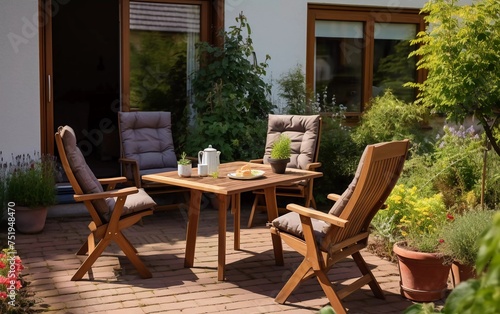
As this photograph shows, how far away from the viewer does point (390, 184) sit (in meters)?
4.25

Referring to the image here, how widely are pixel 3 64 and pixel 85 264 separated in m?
3.28

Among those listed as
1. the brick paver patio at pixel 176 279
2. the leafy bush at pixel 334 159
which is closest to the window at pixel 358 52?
the leafy bush at pixel 334 159

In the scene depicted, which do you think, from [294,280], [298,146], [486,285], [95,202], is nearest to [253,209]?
[298,146]

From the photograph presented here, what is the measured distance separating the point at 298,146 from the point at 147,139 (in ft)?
5.78

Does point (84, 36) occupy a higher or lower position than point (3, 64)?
higher

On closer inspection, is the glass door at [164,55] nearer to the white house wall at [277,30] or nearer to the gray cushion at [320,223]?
the white house wall at [277,30]

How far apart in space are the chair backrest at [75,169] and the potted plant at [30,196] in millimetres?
1714

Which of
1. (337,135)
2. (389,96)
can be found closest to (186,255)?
(337,135)

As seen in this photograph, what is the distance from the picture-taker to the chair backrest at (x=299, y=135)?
6941 mm

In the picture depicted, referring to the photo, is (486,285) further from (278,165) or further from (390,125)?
(390,125)

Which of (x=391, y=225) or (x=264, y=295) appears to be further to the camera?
(x=391, y=225)

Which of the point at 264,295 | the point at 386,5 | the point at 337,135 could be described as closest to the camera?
the point at 264,295

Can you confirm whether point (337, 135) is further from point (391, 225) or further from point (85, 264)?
point (85, 264)

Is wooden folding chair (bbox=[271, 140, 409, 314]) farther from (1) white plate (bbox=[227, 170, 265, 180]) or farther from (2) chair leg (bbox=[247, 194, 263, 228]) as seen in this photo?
(2) chair leg (bbox=[247, 194, 263, 228])
